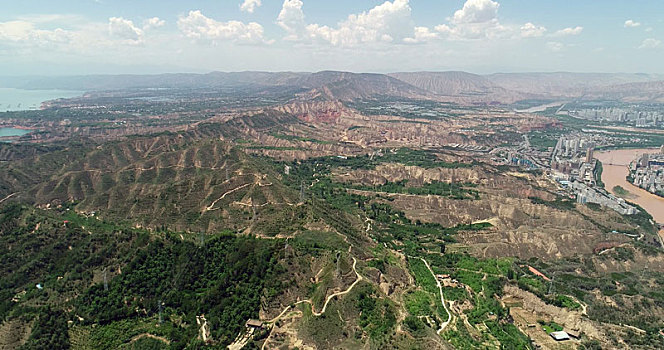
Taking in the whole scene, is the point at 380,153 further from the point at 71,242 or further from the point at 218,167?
the point at 71,242

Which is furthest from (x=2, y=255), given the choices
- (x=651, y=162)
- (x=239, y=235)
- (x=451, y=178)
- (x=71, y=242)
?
(x=651, y=162)

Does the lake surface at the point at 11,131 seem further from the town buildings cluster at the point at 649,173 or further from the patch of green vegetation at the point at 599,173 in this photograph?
the town buildings cluster at the point at 649,173

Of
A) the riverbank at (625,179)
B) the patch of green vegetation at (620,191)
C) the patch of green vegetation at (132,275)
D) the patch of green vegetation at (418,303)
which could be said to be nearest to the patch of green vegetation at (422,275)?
the patch of green vegetation at (418,303)

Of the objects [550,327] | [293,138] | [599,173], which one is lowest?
[550,327]

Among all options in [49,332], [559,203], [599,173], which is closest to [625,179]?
[599,173]

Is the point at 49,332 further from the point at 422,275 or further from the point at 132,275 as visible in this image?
the point at 422,275

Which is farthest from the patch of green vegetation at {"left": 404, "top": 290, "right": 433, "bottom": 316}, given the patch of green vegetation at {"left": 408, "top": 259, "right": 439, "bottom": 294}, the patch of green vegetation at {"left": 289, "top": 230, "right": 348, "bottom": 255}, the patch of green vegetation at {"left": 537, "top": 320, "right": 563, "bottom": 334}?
the patch of green vegetation at {"left": 537, "top": 320, "right": 563, "bottom": 334}

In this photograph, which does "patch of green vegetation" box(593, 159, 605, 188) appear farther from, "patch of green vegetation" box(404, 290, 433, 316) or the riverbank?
"patch of green vegetation" box(404, 290, 433, 316)

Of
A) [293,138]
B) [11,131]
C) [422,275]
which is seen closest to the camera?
[422,275]
